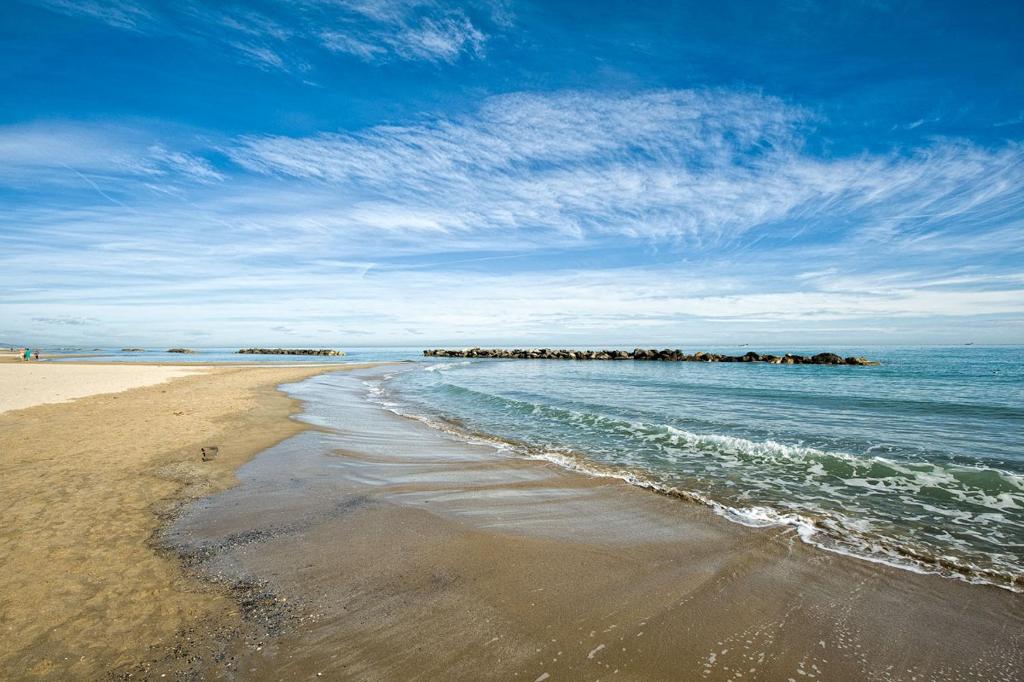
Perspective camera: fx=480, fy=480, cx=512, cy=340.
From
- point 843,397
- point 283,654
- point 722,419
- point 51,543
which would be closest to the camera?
point 283,654

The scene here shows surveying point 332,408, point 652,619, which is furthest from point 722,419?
point 332,408

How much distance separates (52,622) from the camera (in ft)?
14.1

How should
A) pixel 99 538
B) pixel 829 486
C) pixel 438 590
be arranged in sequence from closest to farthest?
pixel 438 590
pixel 99 538
pixel 829 486

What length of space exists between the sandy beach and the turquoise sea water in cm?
96

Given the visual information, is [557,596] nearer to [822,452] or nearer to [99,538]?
[99,538]

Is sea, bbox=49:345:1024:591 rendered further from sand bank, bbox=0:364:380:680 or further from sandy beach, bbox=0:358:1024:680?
sand bank, bbox=0:364:380:680

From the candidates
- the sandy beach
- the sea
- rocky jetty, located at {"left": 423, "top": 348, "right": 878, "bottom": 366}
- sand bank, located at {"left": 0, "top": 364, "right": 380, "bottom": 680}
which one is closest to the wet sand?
the sandy beach

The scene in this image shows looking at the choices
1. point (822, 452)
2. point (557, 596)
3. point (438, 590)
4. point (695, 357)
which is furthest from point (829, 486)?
point (695, 357)

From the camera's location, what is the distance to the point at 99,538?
617 centimetres

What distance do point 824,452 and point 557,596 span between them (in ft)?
32.2

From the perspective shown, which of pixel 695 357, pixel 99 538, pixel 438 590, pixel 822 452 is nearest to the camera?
pixel 438 590

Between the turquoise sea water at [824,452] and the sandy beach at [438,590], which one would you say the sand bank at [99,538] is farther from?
the turquoise sea water at [824,452]

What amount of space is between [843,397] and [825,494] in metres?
16.7

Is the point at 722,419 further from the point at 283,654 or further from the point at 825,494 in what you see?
the point at 283,654
